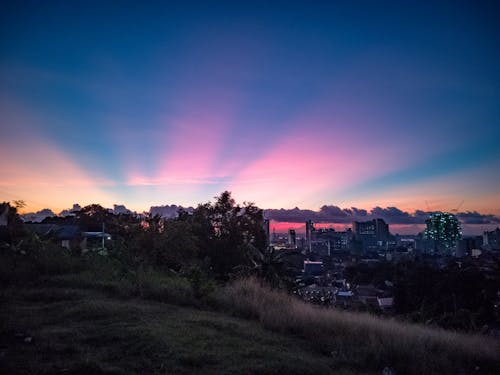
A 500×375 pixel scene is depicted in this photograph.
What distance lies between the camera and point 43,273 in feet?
44.1

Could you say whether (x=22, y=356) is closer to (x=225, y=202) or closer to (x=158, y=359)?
(x=158, y=359)

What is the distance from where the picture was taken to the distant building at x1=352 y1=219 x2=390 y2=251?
163125mm

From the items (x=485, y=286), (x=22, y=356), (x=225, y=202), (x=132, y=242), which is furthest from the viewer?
(x=485, y=286)

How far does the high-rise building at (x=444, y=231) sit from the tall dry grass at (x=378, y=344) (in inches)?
6065

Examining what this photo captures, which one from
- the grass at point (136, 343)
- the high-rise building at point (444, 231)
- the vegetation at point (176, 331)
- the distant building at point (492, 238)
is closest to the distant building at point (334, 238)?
the high-rise building at point (444, 231)

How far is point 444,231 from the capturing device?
14512cm

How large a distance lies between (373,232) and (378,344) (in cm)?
16895

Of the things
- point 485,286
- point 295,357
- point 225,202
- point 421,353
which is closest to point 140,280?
point 295,357

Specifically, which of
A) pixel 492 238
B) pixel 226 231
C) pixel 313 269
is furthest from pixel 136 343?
pixel 492 238

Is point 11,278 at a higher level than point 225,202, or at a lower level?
lower

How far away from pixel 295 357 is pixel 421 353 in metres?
2.69

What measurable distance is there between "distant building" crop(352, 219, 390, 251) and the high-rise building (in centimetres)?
2121

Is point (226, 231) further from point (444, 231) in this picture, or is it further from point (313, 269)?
point (444, 231)

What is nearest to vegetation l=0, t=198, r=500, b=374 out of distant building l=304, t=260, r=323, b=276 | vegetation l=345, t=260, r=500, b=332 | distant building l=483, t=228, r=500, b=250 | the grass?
the grass
